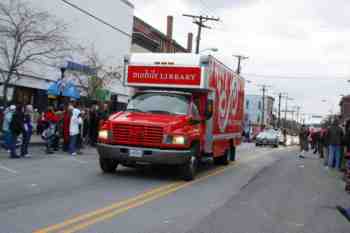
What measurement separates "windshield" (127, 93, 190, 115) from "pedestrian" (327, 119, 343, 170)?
7830mm

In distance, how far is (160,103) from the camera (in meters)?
12.5

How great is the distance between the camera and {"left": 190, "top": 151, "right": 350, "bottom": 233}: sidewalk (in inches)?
293

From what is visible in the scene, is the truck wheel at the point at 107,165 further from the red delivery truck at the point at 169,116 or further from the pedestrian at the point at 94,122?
the pedestrian at the point at 94,122

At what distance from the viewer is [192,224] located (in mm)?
7297

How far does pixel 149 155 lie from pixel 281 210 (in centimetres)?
340

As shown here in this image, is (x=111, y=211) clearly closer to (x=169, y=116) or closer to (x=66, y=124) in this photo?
(x=169, y=116)

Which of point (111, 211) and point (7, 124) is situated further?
point (7, 124)

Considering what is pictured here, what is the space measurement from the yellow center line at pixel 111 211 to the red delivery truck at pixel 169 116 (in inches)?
35.5

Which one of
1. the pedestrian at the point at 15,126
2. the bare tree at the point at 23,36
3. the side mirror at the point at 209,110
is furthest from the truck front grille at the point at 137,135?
the bare tree at the point at 23,36

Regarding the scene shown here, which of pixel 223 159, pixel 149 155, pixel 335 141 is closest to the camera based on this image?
pixel 149 155

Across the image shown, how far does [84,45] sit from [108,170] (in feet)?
73.0

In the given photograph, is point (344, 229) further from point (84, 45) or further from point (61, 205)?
point (84, 45)

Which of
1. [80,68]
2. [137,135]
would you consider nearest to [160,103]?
[137,135]

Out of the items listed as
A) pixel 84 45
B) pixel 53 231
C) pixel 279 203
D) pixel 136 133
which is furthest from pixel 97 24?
pixel 53 231
